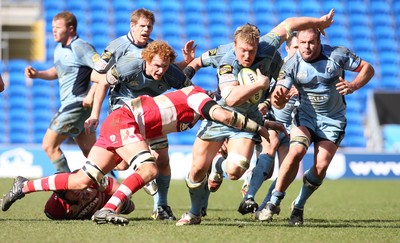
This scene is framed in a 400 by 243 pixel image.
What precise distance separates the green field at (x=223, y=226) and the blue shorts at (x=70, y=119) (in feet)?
3.36

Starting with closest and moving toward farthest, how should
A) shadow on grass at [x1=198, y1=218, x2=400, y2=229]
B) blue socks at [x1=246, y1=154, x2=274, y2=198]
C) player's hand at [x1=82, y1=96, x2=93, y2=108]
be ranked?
shadow on grass at [x1=198, y1=218, x2=400, y2=229]
blue socks at [x1=246, y1=154, x2=274, y2=198]
player's hand at [x1=82, y1=96, x2=93, y2=108]

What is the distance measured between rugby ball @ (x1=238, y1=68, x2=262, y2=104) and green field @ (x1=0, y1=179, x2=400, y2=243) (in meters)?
1.24

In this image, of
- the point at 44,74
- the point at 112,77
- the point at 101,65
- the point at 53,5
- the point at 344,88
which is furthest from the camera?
the point at 53,5

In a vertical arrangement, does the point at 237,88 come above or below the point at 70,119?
above

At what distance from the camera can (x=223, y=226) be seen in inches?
311

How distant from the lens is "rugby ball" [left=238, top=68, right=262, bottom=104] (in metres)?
7.98

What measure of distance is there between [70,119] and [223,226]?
140 inches

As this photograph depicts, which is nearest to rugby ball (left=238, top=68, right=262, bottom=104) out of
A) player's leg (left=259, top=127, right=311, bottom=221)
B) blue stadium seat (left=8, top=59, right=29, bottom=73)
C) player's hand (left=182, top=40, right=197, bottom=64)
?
player's leg (left=259, top=127, right=311, bottom=221)

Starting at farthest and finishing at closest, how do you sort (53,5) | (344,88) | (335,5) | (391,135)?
(335,5)
(53,5)
(391,135)
(344,88)

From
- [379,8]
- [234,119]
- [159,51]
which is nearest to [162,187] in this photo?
[159,51]

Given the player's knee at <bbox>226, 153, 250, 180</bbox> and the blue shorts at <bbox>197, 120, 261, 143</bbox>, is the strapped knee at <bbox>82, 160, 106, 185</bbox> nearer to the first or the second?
the blue shorts at <bbox>197, 120, 261, 143</bbox>

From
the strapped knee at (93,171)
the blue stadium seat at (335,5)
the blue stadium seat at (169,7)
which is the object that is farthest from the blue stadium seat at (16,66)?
the strapped knee at (93,171)

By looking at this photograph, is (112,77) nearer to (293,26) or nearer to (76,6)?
(293,26)

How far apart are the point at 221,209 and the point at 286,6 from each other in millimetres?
14207
